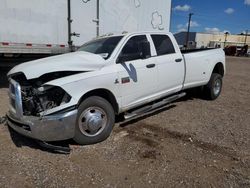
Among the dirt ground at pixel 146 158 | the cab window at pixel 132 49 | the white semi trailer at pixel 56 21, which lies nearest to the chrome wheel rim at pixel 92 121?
the dirt ground at pixel 146 158

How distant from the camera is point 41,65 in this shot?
4172 mm

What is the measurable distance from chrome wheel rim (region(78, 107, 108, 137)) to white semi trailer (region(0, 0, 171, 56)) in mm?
4293

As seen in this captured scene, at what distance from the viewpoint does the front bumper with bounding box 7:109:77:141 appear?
153 inches

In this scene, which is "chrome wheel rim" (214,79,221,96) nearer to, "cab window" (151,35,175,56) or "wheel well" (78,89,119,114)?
"cab window" (151,35,175,56)

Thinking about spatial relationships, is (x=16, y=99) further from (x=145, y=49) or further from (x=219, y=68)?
(x=219, y=68)

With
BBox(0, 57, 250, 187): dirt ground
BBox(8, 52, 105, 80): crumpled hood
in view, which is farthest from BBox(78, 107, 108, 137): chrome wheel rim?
BBox(8, 52, 105, 80): crumpled hood

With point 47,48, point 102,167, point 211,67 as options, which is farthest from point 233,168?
point 47,48

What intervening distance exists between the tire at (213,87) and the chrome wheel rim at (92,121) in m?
3.85

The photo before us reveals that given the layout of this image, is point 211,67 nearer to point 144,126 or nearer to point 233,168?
point 144,126

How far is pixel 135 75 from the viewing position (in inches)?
195

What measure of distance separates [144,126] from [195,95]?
304cm

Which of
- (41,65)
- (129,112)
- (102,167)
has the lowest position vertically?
(102,167)

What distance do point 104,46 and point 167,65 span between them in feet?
4.72

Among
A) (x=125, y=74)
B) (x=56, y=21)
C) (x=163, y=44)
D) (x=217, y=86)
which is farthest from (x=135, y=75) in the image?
(x=56, y=21)
